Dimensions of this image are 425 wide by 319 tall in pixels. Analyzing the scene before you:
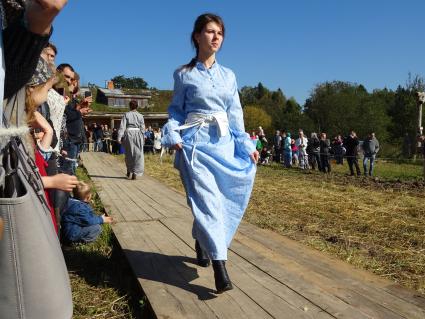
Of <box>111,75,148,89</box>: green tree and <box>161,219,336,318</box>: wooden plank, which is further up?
<box>111,75,148,89</box>: green tree

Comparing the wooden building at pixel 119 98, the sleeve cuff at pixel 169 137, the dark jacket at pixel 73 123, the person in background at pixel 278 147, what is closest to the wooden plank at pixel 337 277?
the sleeve cuff at pixel 169 137

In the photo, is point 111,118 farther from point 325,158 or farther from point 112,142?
A: point 325,158

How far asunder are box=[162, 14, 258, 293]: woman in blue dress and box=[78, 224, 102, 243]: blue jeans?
1316 millimetres

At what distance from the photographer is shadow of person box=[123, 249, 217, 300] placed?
2.50 meters

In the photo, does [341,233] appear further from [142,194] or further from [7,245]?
[7,245]

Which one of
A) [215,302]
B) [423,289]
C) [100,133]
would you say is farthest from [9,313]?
[100,133]

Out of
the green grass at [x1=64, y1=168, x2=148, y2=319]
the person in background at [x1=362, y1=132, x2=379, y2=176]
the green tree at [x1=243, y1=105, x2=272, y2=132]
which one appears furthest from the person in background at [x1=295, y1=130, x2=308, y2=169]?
the green tree at [x1=243, y1=105, x2=272, y2=132]

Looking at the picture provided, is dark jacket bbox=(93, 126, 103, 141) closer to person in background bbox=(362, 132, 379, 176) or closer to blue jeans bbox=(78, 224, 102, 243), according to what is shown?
person in background bbox=(362, 132, 379, 176)

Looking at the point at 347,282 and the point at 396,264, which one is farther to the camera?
the point at 396,264

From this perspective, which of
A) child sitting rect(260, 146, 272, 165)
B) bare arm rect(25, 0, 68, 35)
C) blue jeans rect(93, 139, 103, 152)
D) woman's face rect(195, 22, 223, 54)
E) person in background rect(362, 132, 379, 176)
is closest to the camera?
bare arm rect(25, 0, 68, 35)

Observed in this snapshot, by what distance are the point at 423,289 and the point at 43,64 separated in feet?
9.41

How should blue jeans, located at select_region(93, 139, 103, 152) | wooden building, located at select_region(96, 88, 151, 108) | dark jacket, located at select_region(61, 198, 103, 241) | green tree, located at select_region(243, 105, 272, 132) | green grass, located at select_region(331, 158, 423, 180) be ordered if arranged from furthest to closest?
green tree, located at select_region(243, 105, 272, 132), wooden building, located at select_region(96, 88, 151, 108), blue jeans, located at select_region(93, 139, 103, 152), green grass, located at select_region(331, 158, 423, 180), dark jacket, located at select_region(61, 198, 103, 241)

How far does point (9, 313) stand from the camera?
1.13 metres

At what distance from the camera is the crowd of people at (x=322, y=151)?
15.2m
